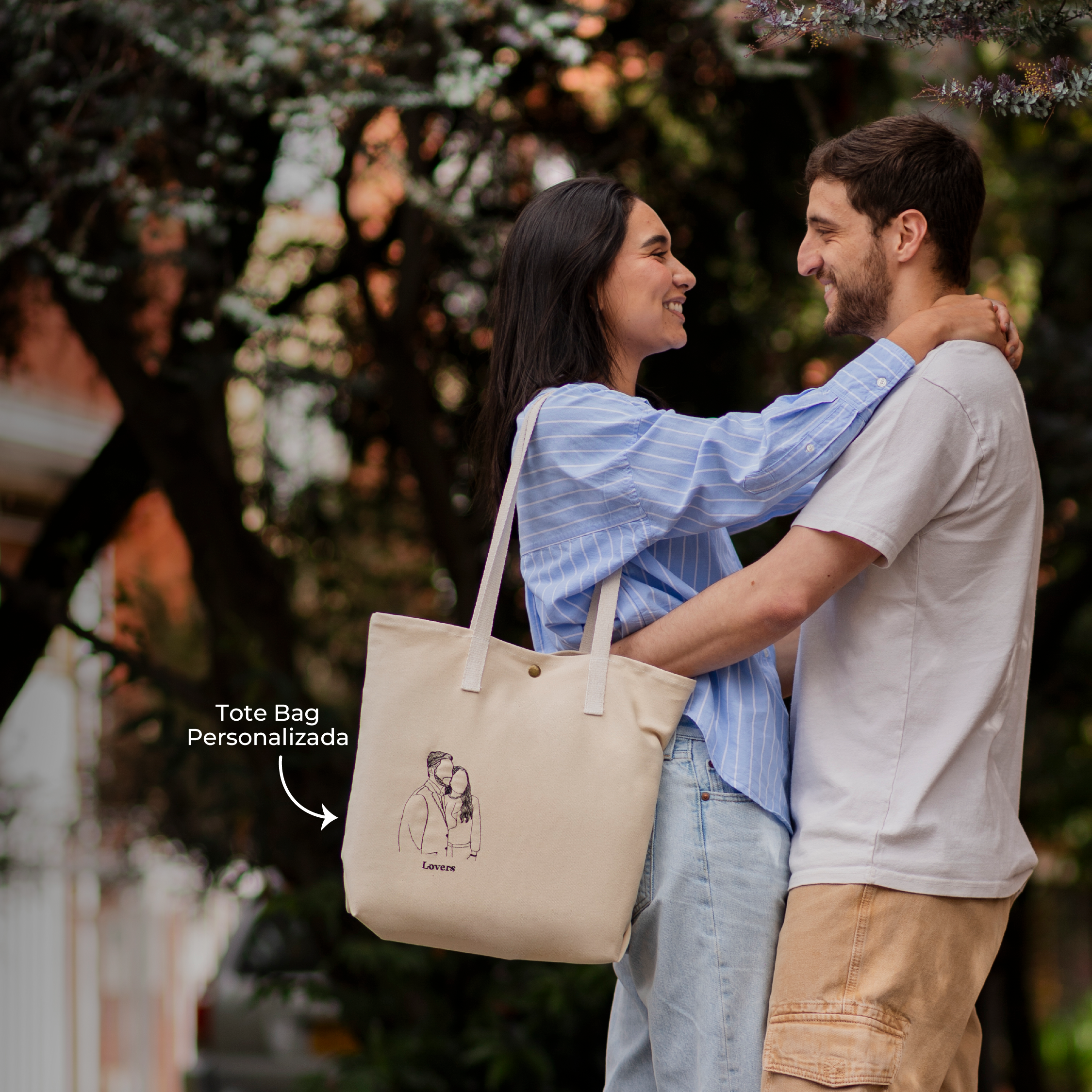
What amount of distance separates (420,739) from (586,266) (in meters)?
0.74

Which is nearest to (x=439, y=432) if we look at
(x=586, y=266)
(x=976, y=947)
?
(x=586, y=266)

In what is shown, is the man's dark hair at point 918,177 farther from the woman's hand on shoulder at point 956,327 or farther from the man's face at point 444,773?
the man's face at point 444,773

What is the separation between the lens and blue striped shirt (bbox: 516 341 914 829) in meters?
1.70

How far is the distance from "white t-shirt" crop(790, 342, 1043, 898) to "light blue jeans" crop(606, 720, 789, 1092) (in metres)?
0.07

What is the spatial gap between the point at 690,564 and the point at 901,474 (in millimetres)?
350

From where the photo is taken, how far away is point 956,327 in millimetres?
1785

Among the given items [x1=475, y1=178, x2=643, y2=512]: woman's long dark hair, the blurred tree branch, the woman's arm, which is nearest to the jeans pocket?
the woman's arm

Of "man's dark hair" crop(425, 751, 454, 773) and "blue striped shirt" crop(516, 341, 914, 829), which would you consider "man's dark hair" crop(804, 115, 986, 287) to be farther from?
"man's dark hair" crop(425, 751, 454, 773)

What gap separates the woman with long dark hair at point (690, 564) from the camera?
168 centimetres

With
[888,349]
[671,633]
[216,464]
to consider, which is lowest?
[671,633]

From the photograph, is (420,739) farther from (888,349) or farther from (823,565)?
(888,349)

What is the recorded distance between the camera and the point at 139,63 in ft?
13.6

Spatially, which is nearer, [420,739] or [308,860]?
[420,739]

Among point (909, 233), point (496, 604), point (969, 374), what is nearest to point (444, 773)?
point (496, 604)
